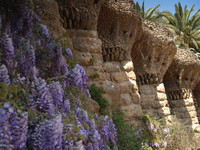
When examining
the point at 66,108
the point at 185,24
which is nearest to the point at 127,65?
the point at 66,108

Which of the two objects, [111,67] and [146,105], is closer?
[111,67]

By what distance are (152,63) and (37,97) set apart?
775 cm

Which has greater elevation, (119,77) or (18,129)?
(18,129)

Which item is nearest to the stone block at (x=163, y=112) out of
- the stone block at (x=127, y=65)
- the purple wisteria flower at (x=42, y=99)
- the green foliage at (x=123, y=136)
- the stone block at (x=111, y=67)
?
the stone block at (x=127, y=65)

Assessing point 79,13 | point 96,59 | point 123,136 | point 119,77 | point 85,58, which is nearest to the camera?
point 123,136

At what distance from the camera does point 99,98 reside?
14.7 feet

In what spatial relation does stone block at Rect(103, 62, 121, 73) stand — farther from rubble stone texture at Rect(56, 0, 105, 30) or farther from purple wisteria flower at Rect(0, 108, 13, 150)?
purple wisteria flower at Rect(0, 108, 13, 150)

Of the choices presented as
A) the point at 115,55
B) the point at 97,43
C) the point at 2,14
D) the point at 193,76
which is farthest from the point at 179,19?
the point at 2,14

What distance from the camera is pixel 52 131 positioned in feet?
4.56

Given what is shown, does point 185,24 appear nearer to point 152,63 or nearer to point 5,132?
point 152,63

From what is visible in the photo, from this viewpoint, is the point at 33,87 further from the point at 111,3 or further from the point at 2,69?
the point at 111,3

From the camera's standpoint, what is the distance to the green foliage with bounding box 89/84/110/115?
170 inches

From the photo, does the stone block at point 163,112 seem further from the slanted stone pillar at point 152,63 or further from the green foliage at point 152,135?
the green foliage at point 152,135

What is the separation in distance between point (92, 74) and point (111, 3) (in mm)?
2511
